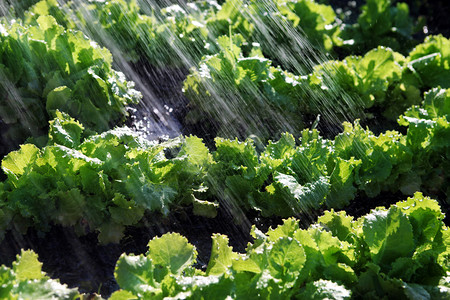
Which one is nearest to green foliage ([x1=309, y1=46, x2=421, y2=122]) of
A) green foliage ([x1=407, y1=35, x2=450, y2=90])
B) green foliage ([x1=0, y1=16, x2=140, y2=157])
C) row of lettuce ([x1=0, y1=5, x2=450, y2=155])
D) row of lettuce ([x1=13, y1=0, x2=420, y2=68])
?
row of lettuce ([x1=0, y1=5, x2=450, y2=155])

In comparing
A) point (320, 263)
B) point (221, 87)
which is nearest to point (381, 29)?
point (221, 87)

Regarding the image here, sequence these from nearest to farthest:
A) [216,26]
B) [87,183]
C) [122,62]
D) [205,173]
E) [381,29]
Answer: [87,183] → [205,173] → [122,62] → [216,26] → [381,29]

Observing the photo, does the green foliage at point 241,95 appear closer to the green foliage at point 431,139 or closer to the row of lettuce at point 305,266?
the green foliage at point 431,139

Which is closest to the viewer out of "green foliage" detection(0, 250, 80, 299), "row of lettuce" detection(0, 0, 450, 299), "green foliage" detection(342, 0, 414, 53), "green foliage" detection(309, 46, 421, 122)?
"green foliage" detection(0, 250, 80, 299)

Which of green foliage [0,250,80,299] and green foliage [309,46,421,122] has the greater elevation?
green foliage [309,46,421,122]

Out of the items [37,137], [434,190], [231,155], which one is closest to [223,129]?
[231,155]

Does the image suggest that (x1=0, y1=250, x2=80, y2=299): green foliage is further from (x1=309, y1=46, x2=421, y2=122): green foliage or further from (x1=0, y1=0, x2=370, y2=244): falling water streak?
(x1=309, y1=46, x2=421, y2=122): green foliage

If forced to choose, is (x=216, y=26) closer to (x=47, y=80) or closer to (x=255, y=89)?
(x=255, y=89)
